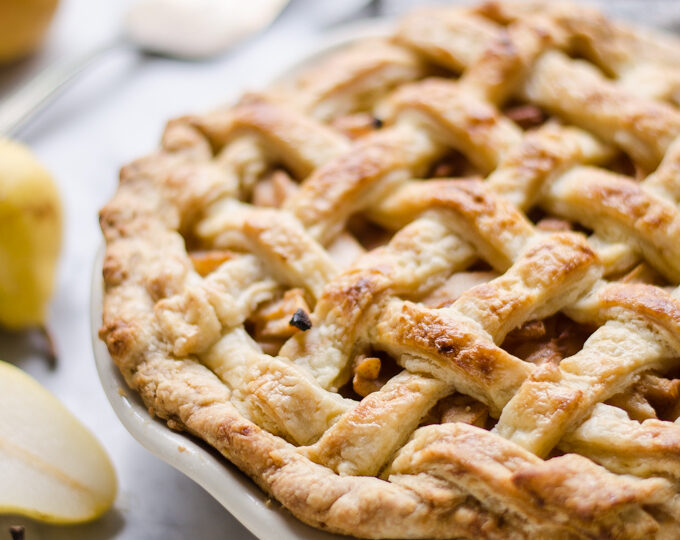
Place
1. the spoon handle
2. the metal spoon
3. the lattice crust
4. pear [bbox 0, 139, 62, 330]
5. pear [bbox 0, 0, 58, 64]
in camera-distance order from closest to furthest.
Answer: the lattice crust < pear [bbox 0, 139, 62, 330] < the spoon handle < pear [bbox 0, 0, 58, 64] < the metal spoon

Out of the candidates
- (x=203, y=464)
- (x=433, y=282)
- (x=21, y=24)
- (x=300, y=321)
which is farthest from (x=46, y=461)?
(x=21, y=24)

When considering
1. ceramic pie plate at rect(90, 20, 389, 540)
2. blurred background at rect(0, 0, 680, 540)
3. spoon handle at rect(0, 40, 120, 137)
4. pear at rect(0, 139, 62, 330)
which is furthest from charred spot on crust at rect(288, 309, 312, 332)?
spoon handle at rect(0, 40, 120, 137)

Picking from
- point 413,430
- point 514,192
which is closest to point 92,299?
point 413,430

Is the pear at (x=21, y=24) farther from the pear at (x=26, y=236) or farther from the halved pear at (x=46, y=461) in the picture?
the halved pear at (x=46, y=461)

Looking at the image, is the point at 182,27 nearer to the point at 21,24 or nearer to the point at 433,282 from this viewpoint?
the point at 21,24

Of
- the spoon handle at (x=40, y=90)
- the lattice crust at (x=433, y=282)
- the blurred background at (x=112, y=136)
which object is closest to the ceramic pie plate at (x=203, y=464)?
the lattice crust at (x=433, y=282)

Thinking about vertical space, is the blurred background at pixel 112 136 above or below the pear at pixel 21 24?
below

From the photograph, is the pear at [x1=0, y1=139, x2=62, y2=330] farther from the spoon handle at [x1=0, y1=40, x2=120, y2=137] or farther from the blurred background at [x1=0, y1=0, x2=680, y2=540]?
the spoon handle at [x1=0, y1=40, x2=120, y2=137]
